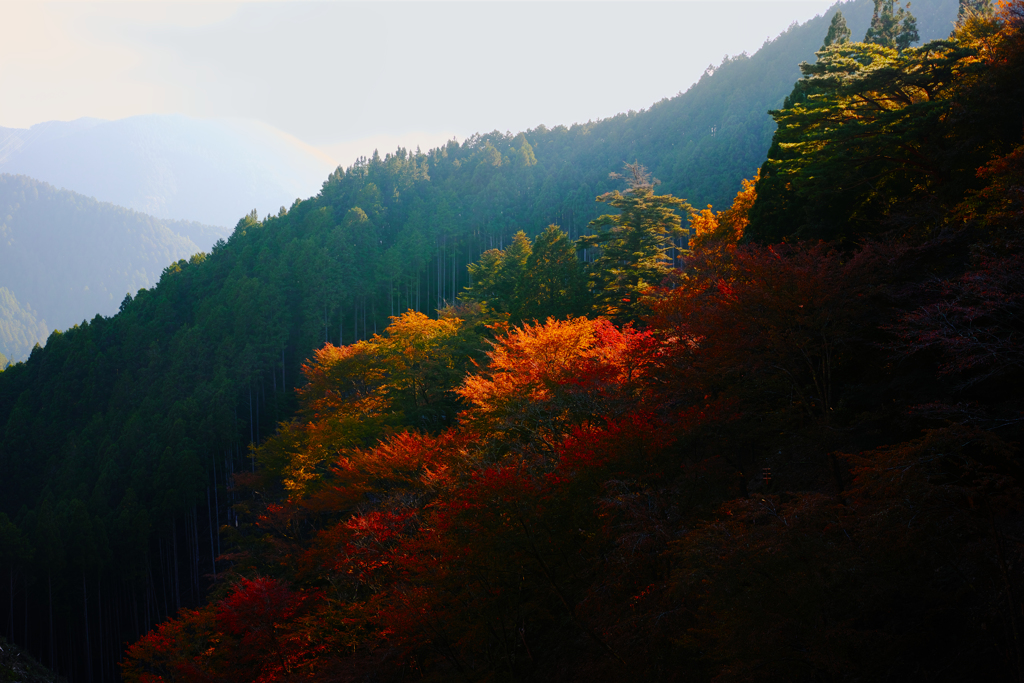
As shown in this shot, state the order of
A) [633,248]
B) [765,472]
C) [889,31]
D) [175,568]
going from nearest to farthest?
[765,472]
[633,248]
[889,31]
[175,568]

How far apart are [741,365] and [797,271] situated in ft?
7.88

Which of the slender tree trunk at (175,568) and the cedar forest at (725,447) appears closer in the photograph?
the cedar forest at (725,447)

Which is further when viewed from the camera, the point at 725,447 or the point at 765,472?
the point at 765,472

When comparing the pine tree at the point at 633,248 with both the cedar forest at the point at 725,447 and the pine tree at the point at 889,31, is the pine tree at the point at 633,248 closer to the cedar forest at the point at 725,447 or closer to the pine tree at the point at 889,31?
the cedar forest at the point at 725,447

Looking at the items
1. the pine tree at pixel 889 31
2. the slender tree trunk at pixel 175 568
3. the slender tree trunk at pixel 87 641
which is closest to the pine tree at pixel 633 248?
the pine tree at pixel 889 31

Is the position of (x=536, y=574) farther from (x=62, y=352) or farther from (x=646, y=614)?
(x=62, y=352)

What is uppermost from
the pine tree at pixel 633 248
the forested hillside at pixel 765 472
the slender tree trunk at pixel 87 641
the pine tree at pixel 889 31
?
the pine tree at pixel 889 31

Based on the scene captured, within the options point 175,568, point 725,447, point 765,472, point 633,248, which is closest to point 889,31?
point 633,248

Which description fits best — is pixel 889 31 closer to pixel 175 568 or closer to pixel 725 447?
pixel 725 447

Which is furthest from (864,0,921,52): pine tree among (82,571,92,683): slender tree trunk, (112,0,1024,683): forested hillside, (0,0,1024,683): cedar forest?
(82,571,92,683): slender tree trunk

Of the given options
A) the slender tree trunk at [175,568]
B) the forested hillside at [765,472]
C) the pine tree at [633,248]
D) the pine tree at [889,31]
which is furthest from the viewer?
the slender tree trunk at [175,568]

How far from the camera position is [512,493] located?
12.6m

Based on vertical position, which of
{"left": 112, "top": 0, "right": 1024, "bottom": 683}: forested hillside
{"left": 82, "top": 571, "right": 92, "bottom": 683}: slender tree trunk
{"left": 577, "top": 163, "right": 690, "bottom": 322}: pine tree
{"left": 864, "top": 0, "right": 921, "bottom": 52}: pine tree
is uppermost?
{"left": 864, "top": 0, "right": 921, "bottom": 52}: pine tree

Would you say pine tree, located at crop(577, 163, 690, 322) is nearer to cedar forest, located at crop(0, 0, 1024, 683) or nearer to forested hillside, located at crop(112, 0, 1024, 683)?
cedar forest, located at crop(0, 0, 1024, 683)
